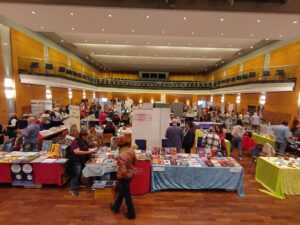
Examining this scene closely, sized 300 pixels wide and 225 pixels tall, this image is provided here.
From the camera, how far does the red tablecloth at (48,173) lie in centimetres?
424

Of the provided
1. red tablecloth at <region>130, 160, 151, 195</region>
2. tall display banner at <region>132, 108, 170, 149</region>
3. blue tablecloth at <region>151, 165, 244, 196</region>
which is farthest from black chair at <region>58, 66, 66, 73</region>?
blue tablecloth at <region>151, 165, 244, 196</region>

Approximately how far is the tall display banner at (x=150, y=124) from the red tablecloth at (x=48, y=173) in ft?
9.33

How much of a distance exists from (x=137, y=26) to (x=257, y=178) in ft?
23.1

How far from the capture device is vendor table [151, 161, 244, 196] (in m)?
4.19

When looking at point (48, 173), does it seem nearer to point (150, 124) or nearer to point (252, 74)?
point (150, 124)

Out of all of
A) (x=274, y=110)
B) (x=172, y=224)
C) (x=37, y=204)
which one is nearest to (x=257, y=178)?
(x=172, y=224)

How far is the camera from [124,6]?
6320 millimetres

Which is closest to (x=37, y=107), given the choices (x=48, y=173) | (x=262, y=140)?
(x=48, y=173)

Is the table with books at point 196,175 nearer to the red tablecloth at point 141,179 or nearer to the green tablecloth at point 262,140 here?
the red tablecloth at point 141,179

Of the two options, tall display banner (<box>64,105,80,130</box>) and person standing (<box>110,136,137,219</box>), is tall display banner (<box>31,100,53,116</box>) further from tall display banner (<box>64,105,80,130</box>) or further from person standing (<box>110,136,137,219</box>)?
person standing (<box>110,136,137,219</box>)

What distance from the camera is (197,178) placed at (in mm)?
4262

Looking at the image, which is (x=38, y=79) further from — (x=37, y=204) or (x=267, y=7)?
(x=267, y=7)

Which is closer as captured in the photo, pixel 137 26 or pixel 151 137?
pixel 151 137

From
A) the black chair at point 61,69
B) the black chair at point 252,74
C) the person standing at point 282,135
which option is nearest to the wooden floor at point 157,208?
the person standing at point 282,135
